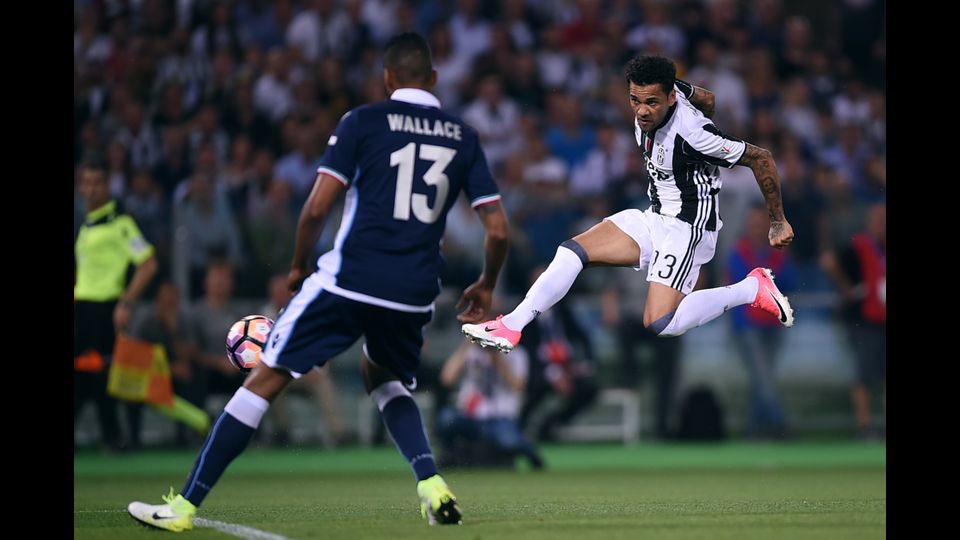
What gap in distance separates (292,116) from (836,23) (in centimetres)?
855

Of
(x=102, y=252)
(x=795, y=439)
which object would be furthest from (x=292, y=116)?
(x=795, y=439)

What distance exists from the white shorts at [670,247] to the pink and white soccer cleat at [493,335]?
41.9 inches

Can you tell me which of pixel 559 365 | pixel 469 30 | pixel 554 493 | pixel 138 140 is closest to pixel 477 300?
pixel 554 493

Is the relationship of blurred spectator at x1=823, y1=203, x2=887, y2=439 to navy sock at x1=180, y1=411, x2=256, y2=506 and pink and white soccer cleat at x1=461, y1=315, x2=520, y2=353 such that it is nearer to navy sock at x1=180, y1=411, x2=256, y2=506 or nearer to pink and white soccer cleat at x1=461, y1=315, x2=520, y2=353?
pink and white soccer cleat at x1=461, y1=315, x2=520, y2=353

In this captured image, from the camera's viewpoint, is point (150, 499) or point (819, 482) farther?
point (819, 482)

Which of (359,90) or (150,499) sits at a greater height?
(359,90)

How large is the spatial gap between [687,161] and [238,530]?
3.60 meters

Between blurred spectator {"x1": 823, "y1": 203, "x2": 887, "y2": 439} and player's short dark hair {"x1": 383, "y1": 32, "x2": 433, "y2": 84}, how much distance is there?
974 cm

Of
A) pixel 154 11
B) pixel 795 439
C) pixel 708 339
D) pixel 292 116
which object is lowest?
pixel 795 439

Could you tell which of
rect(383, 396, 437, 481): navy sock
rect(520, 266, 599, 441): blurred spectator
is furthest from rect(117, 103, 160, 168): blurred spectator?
rect(383, 396, 437, 481): navy sock

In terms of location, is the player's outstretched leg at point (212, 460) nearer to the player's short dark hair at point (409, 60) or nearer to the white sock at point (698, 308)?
the player's short dark hair at point (409, 60)

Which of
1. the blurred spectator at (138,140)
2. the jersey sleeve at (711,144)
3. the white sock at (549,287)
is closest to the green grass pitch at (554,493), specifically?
the white sock at (549,287)
